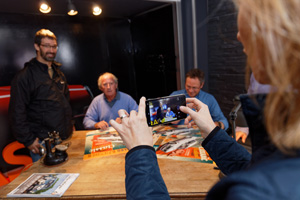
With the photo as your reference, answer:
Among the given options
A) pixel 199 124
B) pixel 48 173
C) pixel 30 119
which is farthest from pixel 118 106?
pixel 199 124

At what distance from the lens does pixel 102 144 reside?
203 cm

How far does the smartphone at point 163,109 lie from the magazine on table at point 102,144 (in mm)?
447

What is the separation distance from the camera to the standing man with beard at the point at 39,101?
2.39m

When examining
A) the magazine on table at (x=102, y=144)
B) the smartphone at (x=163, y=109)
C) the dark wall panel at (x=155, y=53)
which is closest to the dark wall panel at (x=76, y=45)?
the dark wall panel at (x=155, y=53)

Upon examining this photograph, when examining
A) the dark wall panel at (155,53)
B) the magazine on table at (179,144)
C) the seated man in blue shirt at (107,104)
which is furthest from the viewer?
the dark wall panel at (155,53)

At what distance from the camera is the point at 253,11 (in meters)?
0.39

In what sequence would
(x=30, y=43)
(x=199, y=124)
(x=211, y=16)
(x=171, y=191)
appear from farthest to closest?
(x=30, y=43), (x=211, y=16), (x=171, y=191), (x=199, y=124)

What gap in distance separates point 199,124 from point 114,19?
16.2 ft

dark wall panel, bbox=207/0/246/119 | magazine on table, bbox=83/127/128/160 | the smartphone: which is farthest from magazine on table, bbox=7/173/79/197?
dark wall panel, bbox=207/0/246/119

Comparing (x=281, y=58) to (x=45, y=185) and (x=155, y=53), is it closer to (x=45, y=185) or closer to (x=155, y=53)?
(x=45, y=185)

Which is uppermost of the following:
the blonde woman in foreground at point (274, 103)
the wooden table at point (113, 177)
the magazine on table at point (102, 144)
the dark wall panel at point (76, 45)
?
the dark wall panel at point (76, 45)

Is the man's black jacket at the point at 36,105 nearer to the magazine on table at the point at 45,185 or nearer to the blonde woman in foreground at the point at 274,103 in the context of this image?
the magazine on table at the point at 45,185

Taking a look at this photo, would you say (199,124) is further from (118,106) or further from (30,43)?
(30,43)

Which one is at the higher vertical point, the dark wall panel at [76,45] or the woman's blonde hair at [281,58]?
the dark wall panel at [76,45]
